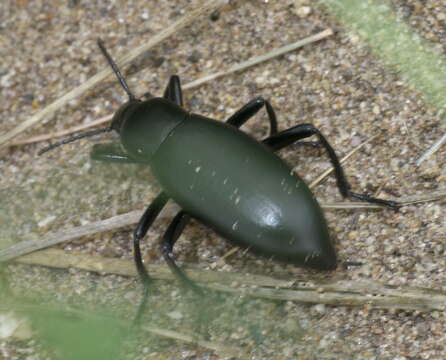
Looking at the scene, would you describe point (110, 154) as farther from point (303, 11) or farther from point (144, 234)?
point (303, 11)

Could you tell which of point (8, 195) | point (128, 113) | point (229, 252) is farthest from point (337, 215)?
point (8, 195)

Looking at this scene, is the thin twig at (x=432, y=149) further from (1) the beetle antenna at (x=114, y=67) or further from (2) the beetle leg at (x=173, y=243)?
(1) the beetle antenna at (x=114, y=67)

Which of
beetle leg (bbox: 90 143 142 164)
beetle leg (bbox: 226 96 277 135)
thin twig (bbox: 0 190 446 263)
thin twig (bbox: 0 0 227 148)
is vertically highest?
thin twig (bbox: 0 0 227 148)

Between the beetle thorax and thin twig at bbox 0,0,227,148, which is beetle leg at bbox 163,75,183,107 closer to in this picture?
the beetle thorax

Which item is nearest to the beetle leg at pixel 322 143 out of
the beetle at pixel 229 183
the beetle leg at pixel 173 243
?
the beetle at pixel 229 183

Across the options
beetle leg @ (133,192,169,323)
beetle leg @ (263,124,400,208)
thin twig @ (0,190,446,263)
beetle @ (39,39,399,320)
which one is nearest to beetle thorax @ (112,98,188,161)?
beetle @ (39,39,399,320)

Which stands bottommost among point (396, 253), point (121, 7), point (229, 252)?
point (396, 253)

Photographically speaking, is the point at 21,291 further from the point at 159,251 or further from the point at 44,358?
the point at 159,251
